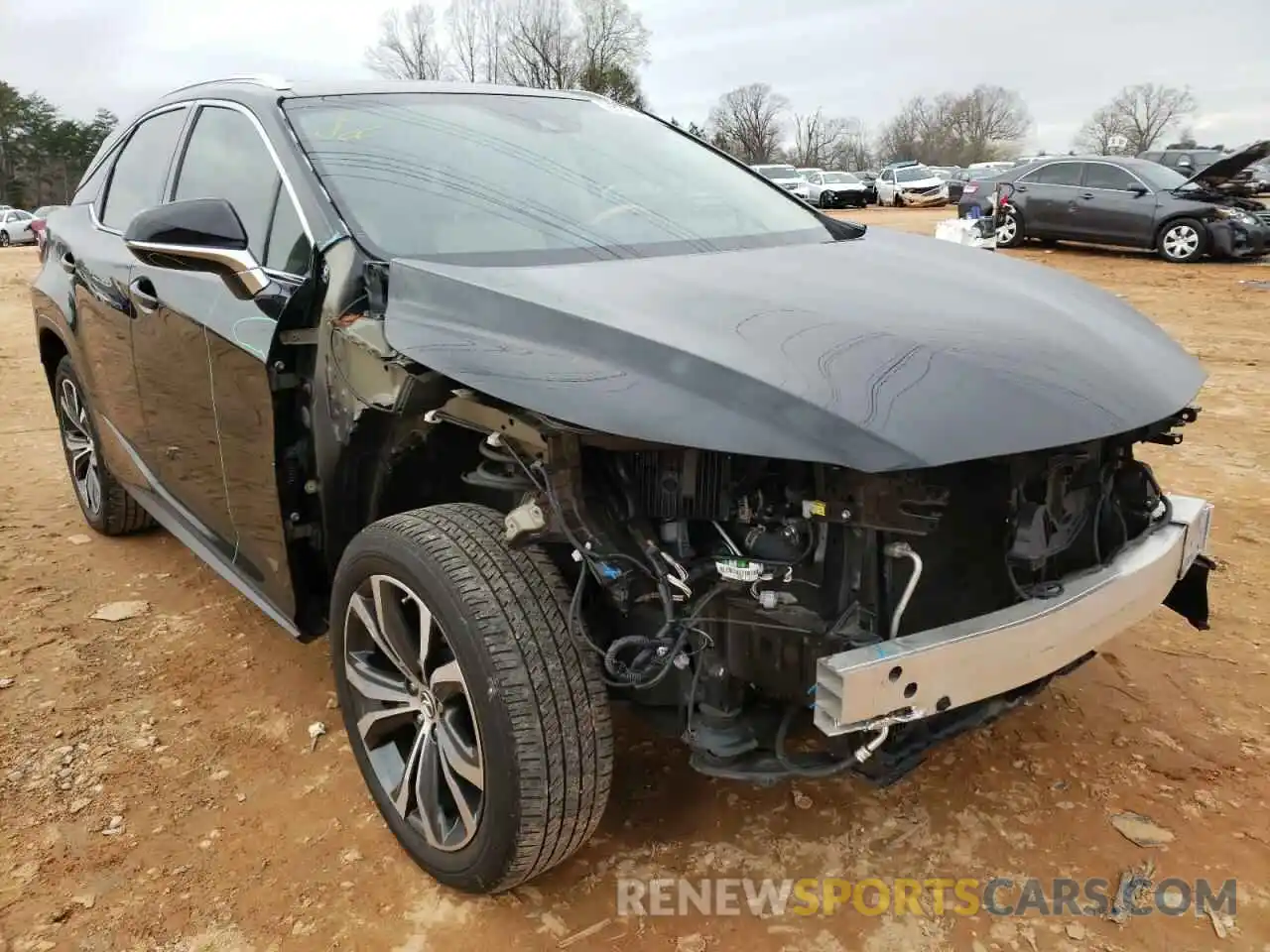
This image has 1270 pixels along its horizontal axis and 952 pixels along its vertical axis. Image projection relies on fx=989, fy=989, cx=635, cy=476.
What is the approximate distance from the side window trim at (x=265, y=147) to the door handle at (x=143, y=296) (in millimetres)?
339

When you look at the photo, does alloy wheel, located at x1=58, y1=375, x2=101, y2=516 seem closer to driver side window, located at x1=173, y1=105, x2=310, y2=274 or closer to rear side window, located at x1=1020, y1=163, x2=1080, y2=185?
driver side window, located at x1=173, y1=105, x2=310, y2=274

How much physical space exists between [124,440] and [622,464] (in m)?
2.37

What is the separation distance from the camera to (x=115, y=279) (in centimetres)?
329

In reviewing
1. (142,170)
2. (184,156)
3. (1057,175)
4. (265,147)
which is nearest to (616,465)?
(265,147)

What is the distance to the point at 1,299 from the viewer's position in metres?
14.1

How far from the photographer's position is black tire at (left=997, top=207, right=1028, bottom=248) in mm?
15250

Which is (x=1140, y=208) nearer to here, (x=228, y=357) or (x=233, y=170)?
(x=233, y=170)

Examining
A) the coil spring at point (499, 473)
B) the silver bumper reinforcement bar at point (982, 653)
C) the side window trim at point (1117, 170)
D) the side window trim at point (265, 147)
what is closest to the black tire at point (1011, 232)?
the side window trim at point (1117, 170)

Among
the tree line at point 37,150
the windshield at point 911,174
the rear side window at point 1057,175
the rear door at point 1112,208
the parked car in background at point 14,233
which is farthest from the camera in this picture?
the tree line at point 37,150

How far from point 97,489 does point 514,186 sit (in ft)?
8.93

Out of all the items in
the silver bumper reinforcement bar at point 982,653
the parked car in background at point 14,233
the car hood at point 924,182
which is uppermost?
the car hood at point 924,182

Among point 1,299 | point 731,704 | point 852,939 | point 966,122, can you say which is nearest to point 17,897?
point 731,704

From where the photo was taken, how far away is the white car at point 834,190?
33.4m

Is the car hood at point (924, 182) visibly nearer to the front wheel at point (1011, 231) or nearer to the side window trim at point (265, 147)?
the front wheel at point (1011, 231)
